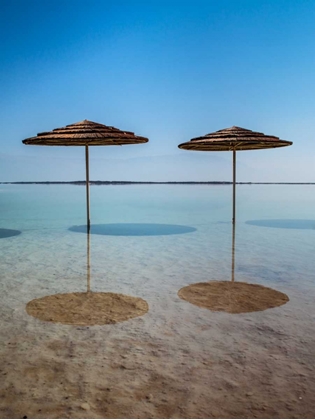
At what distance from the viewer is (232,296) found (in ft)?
12.0

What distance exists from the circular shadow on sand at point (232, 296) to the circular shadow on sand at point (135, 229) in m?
3.88

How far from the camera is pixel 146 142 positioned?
8.53 m

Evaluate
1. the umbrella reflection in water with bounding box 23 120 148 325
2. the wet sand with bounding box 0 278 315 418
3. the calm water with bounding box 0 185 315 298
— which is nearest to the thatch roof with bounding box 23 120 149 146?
the calm water with bounding box 0 185 315 298

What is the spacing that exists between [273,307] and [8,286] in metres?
2.56

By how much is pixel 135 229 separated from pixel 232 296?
510 cm

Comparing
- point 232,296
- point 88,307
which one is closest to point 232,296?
point 232,296

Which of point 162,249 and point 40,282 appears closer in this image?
point 40,282

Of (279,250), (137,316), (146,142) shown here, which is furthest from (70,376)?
(146,142)

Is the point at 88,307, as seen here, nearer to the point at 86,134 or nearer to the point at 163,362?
the point at 163,362

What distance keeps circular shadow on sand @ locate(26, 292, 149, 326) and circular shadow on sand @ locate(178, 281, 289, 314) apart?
519mm

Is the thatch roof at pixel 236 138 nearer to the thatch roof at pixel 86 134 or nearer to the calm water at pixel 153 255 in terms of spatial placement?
the thatch roof at pixel 86 134

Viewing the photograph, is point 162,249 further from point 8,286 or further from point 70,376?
point 70,376

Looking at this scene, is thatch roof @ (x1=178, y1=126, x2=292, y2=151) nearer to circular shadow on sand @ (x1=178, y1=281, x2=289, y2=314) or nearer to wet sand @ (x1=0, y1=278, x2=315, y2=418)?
circular shadow on sand @ (x1=178, y1=281, x2=289, y2=314)

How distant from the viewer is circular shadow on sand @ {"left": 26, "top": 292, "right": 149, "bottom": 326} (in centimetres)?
305
